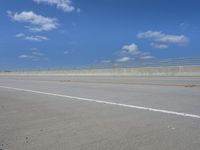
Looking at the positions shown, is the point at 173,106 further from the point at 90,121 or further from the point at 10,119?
the point at 10,119

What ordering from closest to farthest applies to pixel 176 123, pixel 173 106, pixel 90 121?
pixel 176 123 < pixel 90 121 < pixel 173 106

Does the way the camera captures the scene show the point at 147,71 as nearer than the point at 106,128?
No

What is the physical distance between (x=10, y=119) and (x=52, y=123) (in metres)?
1.58

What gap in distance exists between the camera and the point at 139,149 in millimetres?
5285

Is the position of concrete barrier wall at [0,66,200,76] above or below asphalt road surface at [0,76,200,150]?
above

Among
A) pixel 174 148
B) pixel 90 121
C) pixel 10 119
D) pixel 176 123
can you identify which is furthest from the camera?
pixel 10 119

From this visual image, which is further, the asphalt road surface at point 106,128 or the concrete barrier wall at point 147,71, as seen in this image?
the concrete barrier wall at point 147,71

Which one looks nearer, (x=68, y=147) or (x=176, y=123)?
(x=68, y=147)

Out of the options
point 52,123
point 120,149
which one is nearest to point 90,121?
point 52,123

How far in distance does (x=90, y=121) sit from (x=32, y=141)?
2024mm

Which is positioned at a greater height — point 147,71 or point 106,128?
point 147,71

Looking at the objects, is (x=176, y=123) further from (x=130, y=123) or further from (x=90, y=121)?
(x=90, y=121)

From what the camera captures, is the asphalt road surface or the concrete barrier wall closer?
the asphalt road surface

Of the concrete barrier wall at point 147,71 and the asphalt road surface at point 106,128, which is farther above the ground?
the concrete barrier wall at point 147,71
